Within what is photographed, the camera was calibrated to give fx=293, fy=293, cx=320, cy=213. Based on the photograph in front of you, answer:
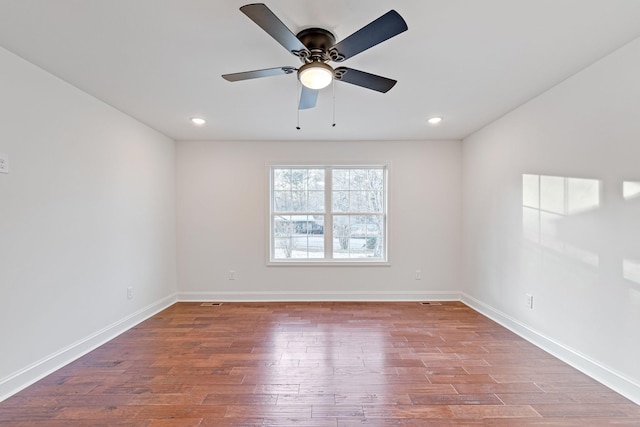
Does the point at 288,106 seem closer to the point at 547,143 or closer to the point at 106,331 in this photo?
the point at 547,143

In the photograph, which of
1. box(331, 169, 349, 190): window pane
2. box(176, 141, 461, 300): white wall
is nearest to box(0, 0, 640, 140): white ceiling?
box(176, 141, 461, 300): white wall

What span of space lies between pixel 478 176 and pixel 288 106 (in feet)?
8.57

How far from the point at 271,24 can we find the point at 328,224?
10.3ft

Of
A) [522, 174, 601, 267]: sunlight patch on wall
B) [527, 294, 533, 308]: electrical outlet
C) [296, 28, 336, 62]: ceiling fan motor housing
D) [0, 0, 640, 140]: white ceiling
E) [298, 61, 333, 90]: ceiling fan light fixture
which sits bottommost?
[527, 294, 533, 308]: electrical outlet

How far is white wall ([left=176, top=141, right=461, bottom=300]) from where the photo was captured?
14.0 ft

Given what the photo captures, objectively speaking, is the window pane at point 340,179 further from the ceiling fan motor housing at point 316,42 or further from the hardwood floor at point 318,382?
the ceiling fan motor housing at point 316,42

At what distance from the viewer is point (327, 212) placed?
438 cm

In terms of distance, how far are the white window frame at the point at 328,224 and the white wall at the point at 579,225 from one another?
1387 mm

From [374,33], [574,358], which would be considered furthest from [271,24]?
[574,358]

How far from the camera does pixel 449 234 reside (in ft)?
14.0

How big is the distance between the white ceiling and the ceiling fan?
0.11 metres

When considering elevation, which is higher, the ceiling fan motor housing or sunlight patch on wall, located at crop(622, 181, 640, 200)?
the ceiling fan motor housing

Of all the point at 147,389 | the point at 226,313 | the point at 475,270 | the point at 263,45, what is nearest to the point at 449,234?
the point at 475,270

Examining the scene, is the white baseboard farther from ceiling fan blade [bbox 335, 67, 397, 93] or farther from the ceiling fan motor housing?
the ceiling fan motor housing
